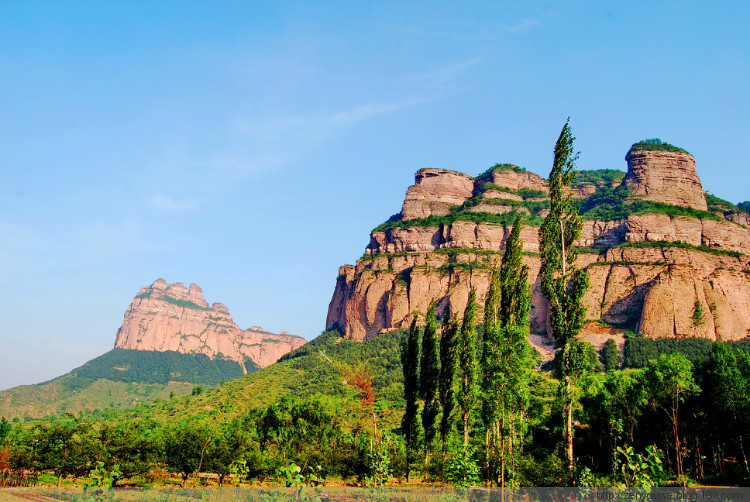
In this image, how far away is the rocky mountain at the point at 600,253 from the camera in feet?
343

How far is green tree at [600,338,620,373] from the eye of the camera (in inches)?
3622

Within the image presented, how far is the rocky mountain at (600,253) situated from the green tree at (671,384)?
63191 mm

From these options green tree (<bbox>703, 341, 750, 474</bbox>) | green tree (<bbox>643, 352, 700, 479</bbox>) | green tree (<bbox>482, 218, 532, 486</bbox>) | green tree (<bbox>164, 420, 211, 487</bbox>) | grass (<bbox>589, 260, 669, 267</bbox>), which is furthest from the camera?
grass (<bbox>589, 260, 669, 267</bbox>)

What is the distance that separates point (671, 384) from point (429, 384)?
657 inches

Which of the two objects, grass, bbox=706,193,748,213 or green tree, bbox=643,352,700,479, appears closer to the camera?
green tree, bbox=643,352,700,479

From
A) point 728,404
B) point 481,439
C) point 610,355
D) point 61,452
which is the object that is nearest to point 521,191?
point 610,355

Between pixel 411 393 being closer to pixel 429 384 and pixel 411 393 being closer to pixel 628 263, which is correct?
pixel 429 384

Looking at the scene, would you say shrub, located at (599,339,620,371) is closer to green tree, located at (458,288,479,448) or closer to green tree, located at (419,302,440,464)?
green tree, located at (419,302,440,464)

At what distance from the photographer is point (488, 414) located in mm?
30766

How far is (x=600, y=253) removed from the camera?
121000mm

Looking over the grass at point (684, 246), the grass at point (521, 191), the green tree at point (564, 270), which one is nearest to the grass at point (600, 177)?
the grass at point (521, 191)

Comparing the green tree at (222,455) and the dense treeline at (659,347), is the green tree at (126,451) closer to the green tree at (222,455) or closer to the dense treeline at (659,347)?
the green tree at (222,455)

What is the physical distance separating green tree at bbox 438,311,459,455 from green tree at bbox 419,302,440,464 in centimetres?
62

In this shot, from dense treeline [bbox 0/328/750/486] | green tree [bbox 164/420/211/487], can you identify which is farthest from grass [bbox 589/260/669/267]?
green tree [bbox 164/420/211/487]
